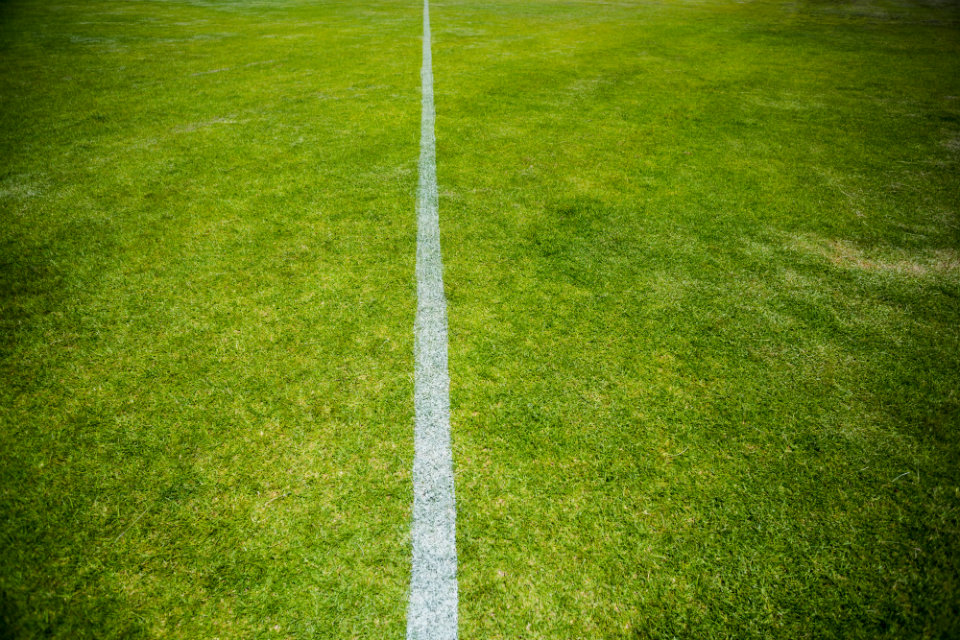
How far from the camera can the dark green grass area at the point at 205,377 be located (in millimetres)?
1346

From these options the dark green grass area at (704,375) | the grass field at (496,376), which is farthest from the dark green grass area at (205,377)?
the dark green grass area at (704,375)

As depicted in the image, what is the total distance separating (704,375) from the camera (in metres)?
2.01

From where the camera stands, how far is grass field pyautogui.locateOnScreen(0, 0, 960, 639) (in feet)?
4.43

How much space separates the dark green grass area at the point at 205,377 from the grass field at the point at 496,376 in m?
0.01

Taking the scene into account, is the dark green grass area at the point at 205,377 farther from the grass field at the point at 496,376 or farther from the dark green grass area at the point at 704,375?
the dark green grass area at the point at 704,375

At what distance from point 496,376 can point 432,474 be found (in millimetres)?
537

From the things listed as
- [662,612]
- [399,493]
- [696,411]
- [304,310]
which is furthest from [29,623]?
[696,411]

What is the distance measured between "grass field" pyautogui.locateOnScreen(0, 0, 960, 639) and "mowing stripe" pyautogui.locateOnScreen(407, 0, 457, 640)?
0.04m

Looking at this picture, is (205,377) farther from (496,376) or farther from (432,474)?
(496,376)

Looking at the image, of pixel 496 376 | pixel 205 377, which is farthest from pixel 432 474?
pixel 205 377

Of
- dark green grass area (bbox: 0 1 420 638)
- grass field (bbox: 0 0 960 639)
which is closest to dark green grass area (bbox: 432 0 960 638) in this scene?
grass field (bbox: 0 0 960 639)

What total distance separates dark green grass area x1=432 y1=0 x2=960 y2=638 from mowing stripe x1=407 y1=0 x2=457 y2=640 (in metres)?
0.05

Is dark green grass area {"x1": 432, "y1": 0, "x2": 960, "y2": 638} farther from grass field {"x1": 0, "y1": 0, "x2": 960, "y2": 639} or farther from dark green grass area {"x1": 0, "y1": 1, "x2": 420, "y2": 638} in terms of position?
dark green grass area {"x1": 0, "y1": 1, "x2": 420, "y2": 638}

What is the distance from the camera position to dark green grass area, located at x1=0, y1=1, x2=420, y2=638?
135 centimetres
